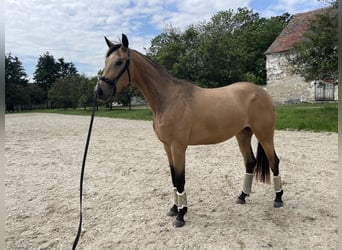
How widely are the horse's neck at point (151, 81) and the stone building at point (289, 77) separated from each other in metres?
20.3

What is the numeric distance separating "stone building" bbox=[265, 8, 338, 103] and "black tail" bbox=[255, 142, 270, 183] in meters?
19.4

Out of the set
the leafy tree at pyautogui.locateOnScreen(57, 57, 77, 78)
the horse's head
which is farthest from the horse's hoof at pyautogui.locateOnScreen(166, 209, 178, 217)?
the leafy tree at pyautogui.locateOnScreen(57, 57, 77, 78)

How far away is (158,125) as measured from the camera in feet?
8.96

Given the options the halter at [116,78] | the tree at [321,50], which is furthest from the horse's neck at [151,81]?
the tree at [321,50]

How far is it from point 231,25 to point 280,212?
124 feet

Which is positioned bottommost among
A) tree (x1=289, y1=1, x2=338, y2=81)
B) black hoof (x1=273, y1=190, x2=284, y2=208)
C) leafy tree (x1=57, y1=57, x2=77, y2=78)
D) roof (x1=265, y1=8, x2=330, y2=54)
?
black hoof (x1=273, y1=190, x2=284, y2=208)

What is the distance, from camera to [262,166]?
339 centimetres

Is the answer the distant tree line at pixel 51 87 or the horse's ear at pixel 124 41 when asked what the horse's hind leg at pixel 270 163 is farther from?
the distant tree line at pixel 51 87

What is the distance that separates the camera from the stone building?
20.2 metres

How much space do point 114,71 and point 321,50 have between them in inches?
407

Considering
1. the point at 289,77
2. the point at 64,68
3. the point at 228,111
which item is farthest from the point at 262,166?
the point at 64,68

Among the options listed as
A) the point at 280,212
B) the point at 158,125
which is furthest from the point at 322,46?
the point at 158,125

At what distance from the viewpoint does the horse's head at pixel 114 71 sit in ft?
8.05

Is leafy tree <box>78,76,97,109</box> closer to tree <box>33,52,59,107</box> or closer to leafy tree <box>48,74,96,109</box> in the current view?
leafy tree <box>48,74,96,109</box>
